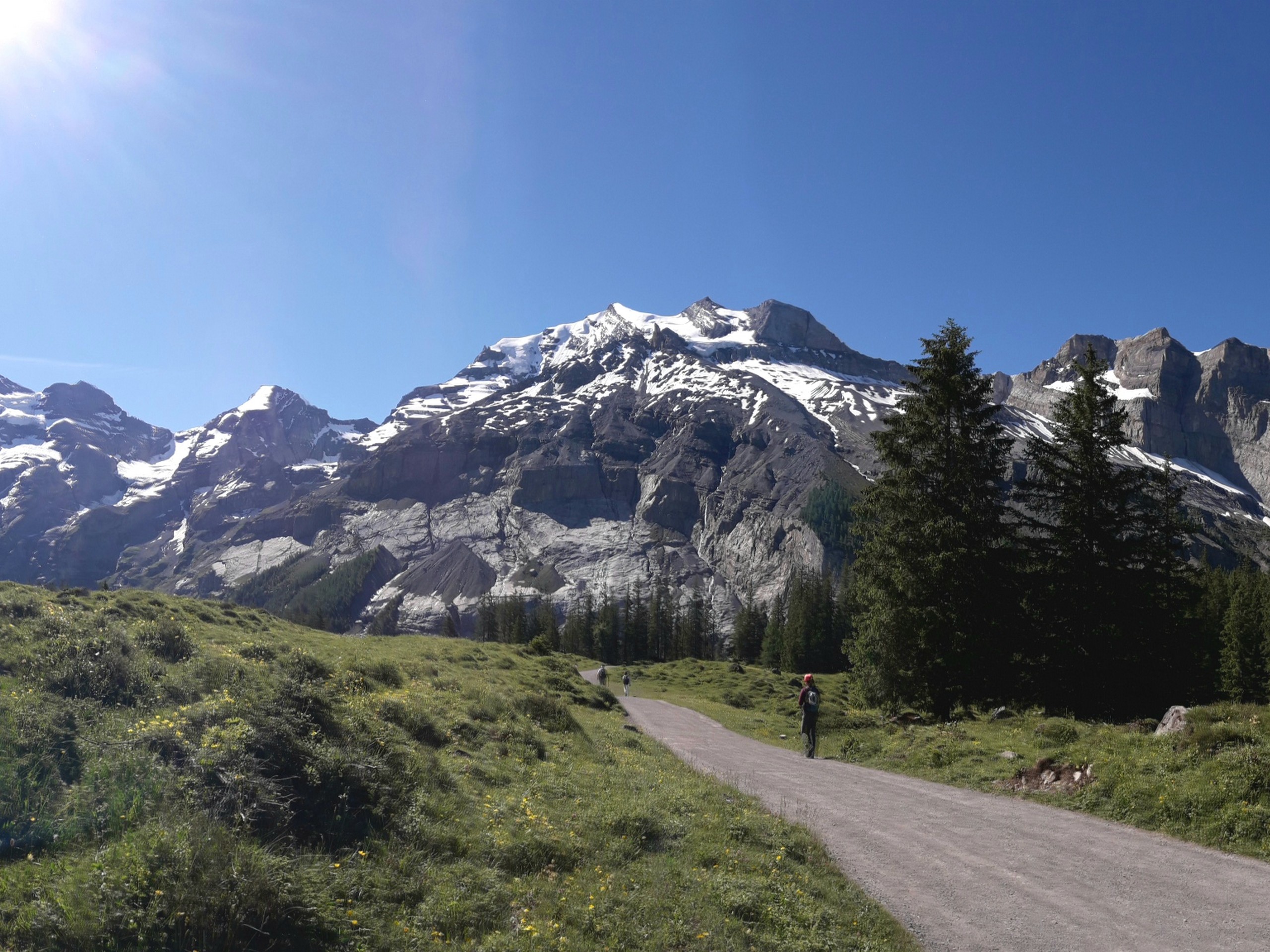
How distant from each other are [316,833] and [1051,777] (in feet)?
48.5

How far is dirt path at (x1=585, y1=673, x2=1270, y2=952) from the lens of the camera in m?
8.12

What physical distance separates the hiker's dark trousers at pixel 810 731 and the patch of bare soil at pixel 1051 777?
23.2ft

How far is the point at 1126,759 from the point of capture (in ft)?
46.0

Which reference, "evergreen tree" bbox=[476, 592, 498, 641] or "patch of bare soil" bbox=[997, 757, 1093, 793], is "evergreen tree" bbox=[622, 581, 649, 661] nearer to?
"evergreen tree" bbox=[476, 592, 498, 641]

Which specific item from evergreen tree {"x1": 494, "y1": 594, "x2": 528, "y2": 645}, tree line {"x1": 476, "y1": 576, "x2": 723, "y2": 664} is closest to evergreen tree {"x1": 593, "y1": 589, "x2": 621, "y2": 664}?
tree line {"x1": 476, "y1": 576, "x2": 723, "y2": 664}

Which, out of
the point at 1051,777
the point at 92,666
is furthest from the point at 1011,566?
the point at 92,666

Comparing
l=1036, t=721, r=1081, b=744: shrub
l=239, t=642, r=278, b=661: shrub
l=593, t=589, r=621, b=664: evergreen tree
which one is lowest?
l=593, t=589, r=621, b=664: evergreen tree

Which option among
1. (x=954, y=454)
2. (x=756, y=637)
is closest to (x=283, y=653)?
(x=954, y=454)

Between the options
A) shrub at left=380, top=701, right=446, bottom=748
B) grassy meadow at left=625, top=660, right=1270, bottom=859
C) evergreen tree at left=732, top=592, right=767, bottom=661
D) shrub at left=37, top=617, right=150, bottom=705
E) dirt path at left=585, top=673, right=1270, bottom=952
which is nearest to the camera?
dirt path at left=585, top=673, right=1270, bottom=952

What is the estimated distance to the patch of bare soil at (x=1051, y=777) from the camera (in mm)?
14250

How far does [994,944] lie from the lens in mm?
7945

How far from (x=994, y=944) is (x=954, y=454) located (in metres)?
20.5

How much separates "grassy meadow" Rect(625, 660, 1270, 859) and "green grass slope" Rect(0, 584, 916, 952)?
→ 629cm

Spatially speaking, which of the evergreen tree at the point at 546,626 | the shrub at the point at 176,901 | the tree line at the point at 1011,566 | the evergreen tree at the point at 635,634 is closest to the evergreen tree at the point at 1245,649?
the tree line at the point at 1011,566
